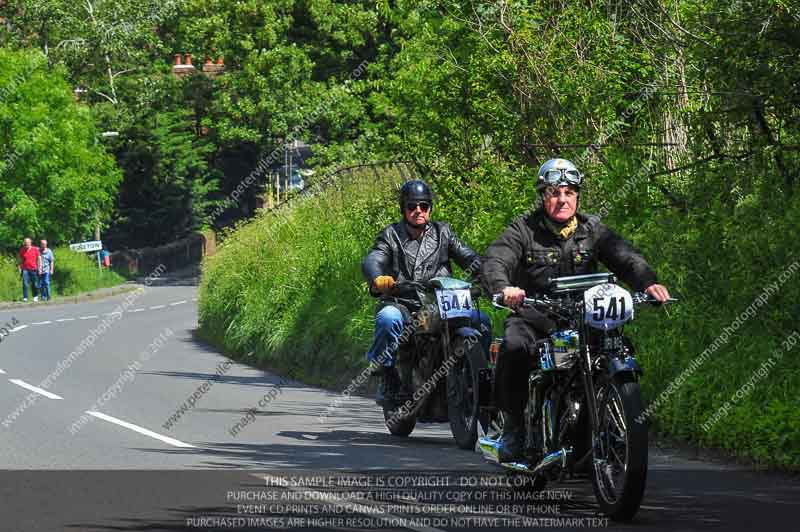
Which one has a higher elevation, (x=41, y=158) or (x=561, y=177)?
(x=41, y=158)

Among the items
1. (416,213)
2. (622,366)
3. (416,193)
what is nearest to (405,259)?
(416,213)

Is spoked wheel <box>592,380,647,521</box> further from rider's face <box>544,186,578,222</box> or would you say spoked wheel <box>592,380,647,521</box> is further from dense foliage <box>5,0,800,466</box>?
dense foliage <box>5,0,800,466</box>

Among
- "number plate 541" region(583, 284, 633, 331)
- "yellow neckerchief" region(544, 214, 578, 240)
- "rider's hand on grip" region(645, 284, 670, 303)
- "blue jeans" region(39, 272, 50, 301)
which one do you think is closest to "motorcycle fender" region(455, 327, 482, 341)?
"yellow neckerchief" region(544, 214, 578, 240)

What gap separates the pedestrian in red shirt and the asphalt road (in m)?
28.7

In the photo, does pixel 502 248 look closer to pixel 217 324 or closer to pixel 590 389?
pixel 590 389

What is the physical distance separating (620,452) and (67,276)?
48.0 m

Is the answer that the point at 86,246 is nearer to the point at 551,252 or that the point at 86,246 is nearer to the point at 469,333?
the point at 469,333

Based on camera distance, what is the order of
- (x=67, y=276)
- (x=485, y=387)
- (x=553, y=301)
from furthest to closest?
1. (x=67, y=276)
2. (x=485, y=387)
3. (x=553, y=301)

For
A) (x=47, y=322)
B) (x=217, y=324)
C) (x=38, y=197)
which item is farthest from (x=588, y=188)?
(x=38, y=197)

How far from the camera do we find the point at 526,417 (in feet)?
30.1

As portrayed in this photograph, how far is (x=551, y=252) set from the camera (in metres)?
9.13

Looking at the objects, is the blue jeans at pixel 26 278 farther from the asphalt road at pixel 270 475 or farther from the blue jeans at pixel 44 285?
the asphalt road at pixel 270 475

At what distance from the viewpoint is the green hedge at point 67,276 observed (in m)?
50.2

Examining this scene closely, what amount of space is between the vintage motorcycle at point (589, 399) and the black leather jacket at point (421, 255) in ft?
11.7
